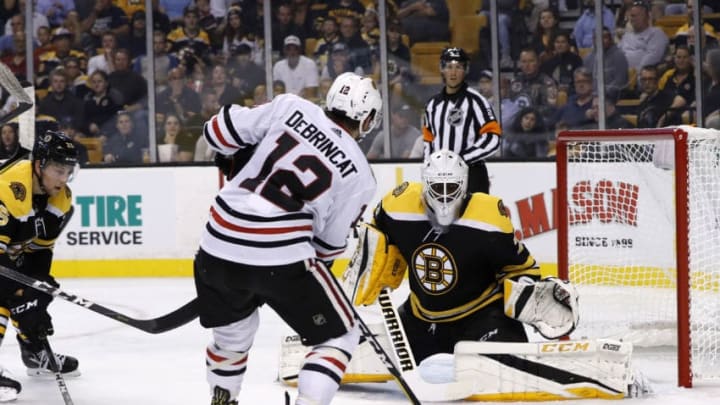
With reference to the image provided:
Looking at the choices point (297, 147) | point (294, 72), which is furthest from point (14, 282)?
point (294, 72)

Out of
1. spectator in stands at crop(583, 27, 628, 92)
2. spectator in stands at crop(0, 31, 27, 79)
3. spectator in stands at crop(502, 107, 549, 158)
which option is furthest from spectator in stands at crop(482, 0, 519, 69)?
spectator in stands at crop(0, 31, 27, 79)

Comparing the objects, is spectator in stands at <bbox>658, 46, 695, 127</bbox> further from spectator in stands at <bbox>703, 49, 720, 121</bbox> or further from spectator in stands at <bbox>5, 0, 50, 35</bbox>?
spectator in stands at <bbox>5, 0, 50, 35</bbox>

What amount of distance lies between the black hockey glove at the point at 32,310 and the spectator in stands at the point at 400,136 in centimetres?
375

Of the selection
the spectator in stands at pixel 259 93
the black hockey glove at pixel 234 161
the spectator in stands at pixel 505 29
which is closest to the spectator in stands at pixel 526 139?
the spectator in stands at pixel 505 29

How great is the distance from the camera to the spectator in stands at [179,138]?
7.70 meters

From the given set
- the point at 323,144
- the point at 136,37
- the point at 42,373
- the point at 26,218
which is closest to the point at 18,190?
the point at 26,218

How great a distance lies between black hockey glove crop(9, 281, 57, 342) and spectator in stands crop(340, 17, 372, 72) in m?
4.04

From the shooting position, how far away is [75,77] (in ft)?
26.1

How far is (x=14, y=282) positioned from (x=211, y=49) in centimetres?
430

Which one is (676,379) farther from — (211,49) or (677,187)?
(211,49)

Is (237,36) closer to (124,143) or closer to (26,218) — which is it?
(124,143)

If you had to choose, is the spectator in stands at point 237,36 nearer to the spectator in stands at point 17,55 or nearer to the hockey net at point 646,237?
the spectator in stands at point 17,55

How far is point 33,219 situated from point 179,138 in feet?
13.2

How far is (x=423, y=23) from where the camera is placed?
7.59 m
